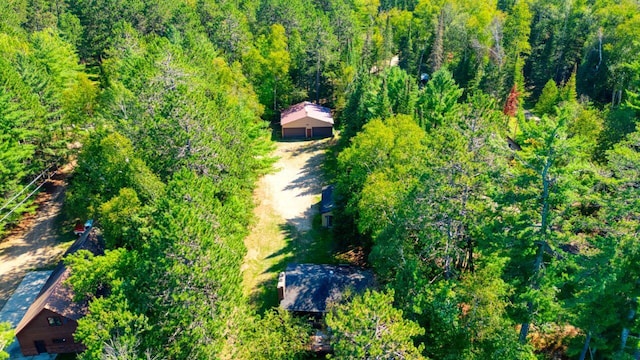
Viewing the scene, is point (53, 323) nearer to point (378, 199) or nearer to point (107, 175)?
point (107, 175)

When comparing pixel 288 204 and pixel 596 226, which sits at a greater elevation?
pixel 596 226

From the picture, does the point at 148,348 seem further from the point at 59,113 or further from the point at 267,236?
the point at 59,113

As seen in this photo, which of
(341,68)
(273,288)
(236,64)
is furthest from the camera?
(341,68)

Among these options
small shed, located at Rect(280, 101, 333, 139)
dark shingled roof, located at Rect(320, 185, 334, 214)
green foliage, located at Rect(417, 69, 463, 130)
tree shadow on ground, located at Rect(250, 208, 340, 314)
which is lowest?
tree shadow on ground, located at Rect(250, 208, 340, 314)

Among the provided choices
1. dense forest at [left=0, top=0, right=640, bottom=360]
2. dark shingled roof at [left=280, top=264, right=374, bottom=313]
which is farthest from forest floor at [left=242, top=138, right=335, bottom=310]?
dark shingled roof at [left=280, top=264, right=374, bottom=313]

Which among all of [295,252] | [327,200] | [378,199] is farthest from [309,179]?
[378,199]

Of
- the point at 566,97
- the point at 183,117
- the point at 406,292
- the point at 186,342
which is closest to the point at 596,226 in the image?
the point at 406,292

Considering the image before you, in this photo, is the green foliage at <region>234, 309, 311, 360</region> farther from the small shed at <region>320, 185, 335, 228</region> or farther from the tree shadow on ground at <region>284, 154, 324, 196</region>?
the tree shadow on ground at <region>284, 154, 324, 196</region>
